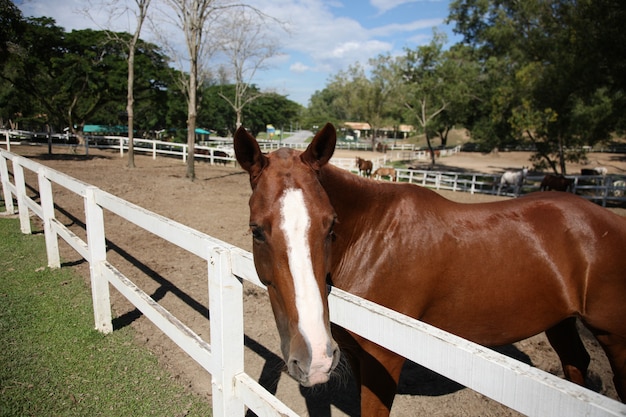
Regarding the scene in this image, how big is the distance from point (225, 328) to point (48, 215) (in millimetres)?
4580

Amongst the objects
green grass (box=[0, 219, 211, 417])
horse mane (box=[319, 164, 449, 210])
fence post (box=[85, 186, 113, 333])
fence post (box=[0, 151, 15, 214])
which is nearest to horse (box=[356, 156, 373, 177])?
fence post (box=[0, 151, 15, 214])

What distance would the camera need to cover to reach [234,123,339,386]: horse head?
4.33 ft

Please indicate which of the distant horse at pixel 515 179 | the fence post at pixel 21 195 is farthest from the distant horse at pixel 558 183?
the fence post at pixel 21 195

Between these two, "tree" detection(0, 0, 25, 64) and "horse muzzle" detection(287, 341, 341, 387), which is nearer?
"horse muzzle" detection(287, 341, 341, 387)

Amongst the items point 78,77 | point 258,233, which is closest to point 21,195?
point 258,233

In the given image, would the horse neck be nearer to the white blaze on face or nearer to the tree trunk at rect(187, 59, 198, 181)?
the white blaze on face

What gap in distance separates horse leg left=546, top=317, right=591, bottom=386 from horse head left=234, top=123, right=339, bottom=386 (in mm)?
2842

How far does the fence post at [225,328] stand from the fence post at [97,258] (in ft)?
7.17

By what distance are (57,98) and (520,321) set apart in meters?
31.6

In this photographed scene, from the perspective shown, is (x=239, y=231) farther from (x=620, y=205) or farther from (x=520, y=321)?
(x=620, y=205)

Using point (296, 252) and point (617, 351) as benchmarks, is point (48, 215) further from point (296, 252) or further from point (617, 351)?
point (617, 351)

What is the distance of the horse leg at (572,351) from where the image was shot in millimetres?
3217

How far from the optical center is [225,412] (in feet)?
6.91

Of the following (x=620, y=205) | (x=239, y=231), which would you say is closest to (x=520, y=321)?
(x=239, y=231)
